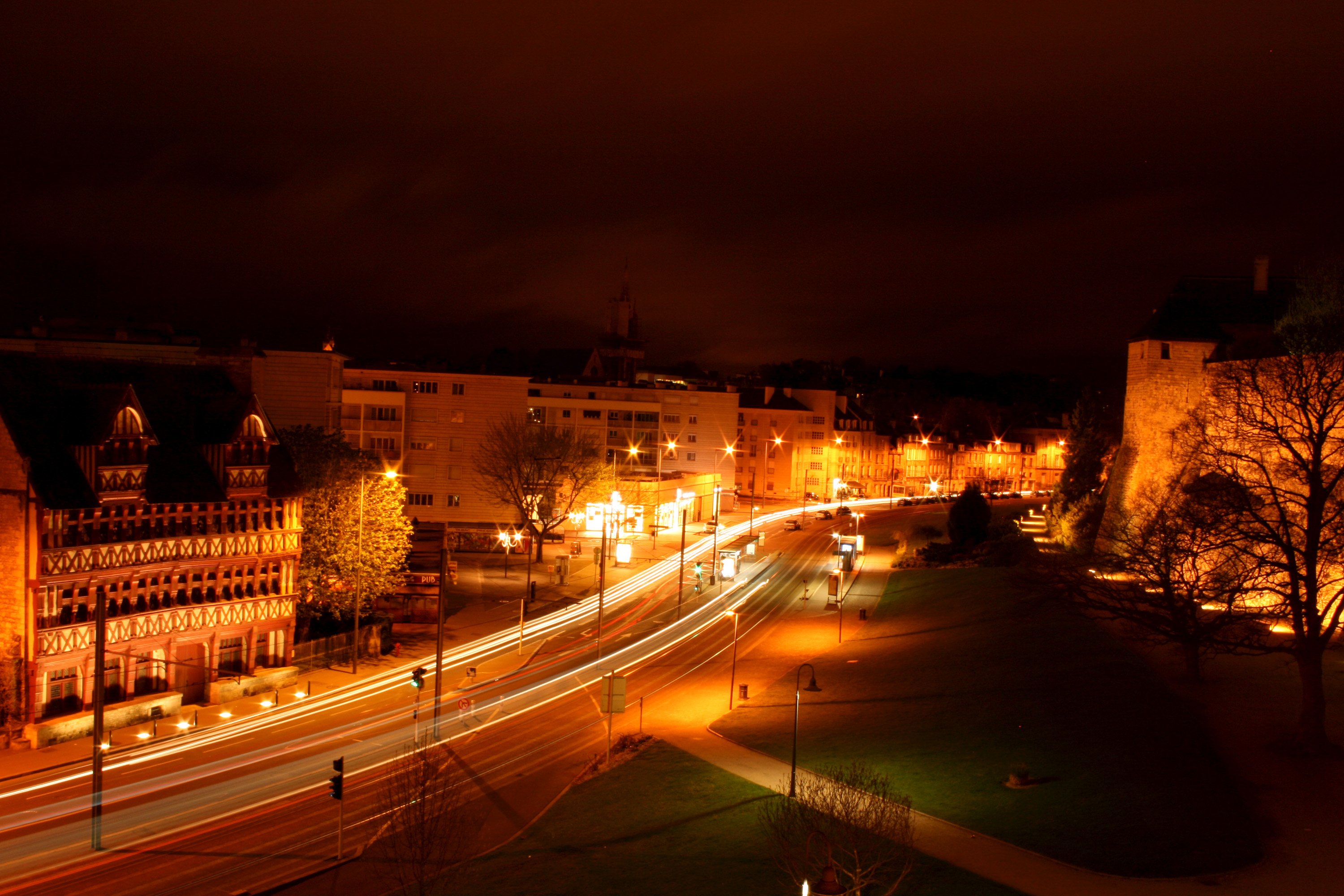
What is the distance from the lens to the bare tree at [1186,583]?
23.8 metres

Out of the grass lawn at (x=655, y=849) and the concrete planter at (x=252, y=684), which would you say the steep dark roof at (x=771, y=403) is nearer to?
the concrete planter at (x=252, y=684)

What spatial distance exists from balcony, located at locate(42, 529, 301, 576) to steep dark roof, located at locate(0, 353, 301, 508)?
4.51 ft

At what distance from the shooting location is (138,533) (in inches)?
1244

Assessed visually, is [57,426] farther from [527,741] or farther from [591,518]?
[591,518]

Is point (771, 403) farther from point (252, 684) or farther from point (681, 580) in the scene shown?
point (252, 684)

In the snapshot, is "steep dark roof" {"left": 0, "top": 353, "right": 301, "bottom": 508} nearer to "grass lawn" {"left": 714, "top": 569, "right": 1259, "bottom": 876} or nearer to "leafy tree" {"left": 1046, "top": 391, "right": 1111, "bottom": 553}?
"grass lawn" {"left": 714, "top": 569, "right": 1259, "bottom": 876}

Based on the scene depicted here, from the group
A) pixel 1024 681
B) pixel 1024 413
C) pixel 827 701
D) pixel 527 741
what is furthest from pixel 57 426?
pixel 1024 413

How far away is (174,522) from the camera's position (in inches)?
1294

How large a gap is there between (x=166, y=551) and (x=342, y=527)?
8099 millimetres

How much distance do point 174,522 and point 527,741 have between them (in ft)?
46.2

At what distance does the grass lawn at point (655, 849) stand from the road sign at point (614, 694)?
1923 millimetres

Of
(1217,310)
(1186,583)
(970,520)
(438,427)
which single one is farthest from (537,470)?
(1186,583)

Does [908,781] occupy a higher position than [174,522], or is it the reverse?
[174,522]

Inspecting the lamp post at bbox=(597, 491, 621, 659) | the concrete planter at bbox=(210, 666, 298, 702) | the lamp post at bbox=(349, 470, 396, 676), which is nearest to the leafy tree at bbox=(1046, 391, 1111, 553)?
the lamp post at bbox=(597, 491, 621, 659)
